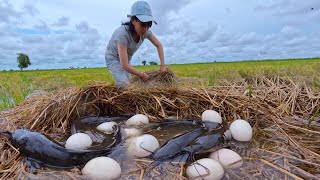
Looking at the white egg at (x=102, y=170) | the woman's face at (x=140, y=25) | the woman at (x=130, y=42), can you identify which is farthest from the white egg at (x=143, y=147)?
the woman's face at (x=140, y=25)

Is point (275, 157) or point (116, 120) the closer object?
point (275, 157)

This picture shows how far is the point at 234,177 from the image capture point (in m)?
2.15

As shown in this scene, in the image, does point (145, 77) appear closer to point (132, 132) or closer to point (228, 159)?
point (132, 132)

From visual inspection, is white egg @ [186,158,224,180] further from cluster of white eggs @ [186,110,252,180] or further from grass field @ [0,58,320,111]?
grass field @ [0,58,320,111]

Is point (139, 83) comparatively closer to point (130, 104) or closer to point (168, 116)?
point (130, 104)

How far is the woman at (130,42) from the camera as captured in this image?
4316mm

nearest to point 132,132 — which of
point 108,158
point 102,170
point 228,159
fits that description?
point 108,158

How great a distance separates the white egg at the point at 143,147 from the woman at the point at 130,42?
4.93 ft

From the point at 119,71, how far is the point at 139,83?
3.49 feet

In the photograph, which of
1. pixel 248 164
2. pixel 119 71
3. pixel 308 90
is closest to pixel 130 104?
pixel 119 71

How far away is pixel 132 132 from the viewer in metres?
2.98

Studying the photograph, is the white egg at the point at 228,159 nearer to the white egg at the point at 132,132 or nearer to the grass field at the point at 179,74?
the white egg at the point at 132,132

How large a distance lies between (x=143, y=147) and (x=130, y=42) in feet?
8.87

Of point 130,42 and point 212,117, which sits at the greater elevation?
point 130,42
